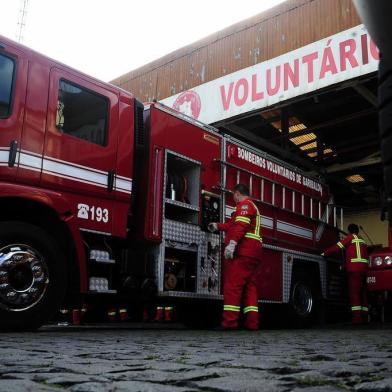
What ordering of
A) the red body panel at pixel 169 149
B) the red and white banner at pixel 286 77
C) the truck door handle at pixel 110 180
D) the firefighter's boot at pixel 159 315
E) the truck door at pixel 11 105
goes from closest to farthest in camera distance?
the truck door at pixel 11 105
the truck door handle at pixel 110 180
the red body panel at pixel 169 149
the firefighter's boot at pixel 159 315
the red and white banner at pixel 286 77

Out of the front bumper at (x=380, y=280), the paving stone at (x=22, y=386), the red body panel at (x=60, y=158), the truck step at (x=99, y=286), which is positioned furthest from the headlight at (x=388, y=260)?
the paving stone at (x=22, y=386)

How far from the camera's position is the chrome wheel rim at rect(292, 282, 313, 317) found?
797cm

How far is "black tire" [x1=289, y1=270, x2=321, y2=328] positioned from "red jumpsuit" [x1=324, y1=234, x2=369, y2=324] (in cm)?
66

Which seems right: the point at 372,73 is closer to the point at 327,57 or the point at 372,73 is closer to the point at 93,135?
the point at 327,57

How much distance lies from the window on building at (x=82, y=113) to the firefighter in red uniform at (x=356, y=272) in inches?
189

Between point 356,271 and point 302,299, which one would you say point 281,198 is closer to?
point 302,299

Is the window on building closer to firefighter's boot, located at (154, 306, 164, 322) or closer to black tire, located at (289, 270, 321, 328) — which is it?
firefighter's boot, located at (154, 306, 164, 322)

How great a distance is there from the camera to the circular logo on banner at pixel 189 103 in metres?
10.8

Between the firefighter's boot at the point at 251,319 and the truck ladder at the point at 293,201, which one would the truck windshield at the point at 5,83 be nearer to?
the truck ladder at the point at 293,201

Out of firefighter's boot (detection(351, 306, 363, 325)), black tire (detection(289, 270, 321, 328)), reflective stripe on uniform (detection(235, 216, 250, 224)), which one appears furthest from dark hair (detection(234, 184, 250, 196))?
firefighter's boot (detection(351, 306, 363, 325))

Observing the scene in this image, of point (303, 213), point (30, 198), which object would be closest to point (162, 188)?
point (30, 198)

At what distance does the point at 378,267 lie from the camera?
8.36 m

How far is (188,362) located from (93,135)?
3.39m

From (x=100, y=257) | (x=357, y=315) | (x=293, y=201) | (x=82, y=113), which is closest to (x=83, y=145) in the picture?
(x=82, y=113)
